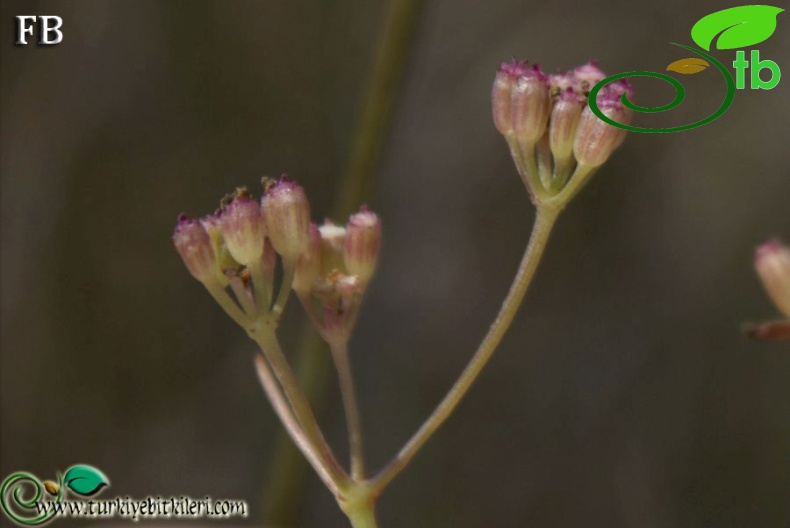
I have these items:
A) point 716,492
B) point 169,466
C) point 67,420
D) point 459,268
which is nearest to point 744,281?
point 716,492

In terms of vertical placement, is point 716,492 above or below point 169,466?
below

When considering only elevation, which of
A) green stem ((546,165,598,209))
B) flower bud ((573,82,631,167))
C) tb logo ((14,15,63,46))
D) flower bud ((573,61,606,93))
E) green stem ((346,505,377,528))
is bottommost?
green stem ((346,505,377,528))

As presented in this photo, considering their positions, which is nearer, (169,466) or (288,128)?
(169,466)

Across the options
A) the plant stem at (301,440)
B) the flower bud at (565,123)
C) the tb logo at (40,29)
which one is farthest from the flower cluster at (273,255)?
the tb logo at (40,29)

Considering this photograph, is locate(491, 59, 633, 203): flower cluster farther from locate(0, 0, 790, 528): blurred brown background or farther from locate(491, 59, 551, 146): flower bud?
locate(0, 0, 790, 528): blurred brown background

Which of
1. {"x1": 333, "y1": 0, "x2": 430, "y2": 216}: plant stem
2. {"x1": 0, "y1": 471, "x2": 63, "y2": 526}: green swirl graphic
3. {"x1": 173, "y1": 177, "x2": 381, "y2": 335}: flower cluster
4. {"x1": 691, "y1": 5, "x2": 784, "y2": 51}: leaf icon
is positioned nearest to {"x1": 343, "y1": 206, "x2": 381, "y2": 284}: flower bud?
{"x1": 173, "y1": 177, "x2": 381, "y2": 335}: flower cluster

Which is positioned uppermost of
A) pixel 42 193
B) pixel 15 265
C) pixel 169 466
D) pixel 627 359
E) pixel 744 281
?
pixel 42 193

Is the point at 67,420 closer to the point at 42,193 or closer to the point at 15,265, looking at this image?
the point at 15,265

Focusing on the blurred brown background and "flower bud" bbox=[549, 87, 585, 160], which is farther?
the blurred brown background
